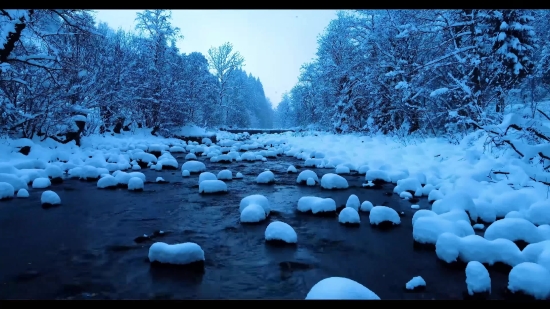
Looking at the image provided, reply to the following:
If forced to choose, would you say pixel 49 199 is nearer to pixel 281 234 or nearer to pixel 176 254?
pixel 176 254

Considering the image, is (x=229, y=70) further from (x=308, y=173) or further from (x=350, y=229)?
(x=350, y=229)

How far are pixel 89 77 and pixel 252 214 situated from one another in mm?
11237

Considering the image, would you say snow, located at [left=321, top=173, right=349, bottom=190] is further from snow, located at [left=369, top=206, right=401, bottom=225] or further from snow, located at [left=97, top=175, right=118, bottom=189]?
snow, located at [left=97, top=175, right=118, bottom=189]

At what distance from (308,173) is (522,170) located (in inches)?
155

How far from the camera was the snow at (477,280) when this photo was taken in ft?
9.00

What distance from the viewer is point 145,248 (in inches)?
146

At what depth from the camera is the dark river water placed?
279 centimetres

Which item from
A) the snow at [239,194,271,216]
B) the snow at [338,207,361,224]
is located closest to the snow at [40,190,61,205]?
the snow at [239,194,271,216]

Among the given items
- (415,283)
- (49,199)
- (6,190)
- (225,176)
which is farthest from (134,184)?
(415,283)

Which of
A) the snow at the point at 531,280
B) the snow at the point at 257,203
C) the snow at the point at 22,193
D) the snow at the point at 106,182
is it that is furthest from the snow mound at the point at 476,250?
the snow at the point at 22,193

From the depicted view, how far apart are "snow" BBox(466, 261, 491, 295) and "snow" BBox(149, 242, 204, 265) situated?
2.39 meters

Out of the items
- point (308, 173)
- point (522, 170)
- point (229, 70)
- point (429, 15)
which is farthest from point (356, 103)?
point (229, 70)

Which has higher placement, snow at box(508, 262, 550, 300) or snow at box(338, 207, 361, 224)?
snow at box(508, 262, 550, 300)

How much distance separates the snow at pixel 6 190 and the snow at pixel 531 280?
23.2 ft
